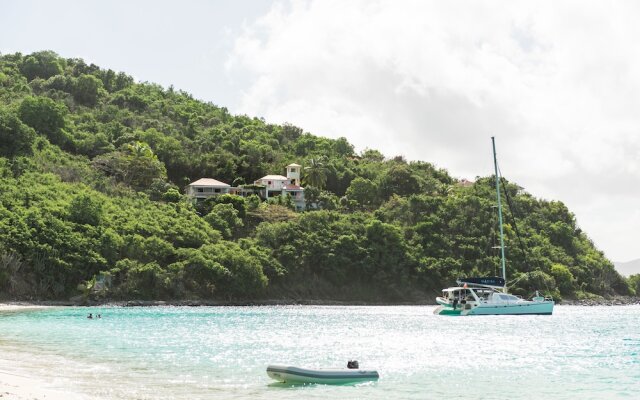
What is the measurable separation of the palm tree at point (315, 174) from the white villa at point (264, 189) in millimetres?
2426

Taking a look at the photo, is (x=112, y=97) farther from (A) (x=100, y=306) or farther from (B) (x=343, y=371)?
(B) (x=343, y=371)

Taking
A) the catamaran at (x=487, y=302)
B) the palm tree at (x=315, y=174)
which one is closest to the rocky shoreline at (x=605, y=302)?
the catamaran at (x=487, y=302)

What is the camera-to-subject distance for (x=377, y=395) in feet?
69.9

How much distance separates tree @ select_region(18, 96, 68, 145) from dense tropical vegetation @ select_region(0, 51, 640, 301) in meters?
0.23

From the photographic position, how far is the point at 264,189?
11219 cm

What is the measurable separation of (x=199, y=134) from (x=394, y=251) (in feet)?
181

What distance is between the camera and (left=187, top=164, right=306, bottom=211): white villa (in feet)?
353

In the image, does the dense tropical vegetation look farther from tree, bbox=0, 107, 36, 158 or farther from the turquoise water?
the turquoise water

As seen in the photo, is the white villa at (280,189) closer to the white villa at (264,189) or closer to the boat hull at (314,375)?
the white villa at (264,189)

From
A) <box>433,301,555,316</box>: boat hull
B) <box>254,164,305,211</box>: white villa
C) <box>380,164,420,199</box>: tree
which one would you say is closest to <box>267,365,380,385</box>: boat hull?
<box>433,301,555,316</box>: boat hull

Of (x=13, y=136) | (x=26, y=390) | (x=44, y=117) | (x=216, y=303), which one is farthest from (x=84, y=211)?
(x=26, y=390)

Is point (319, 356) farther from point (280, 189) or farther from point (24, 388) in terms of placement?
point (280, 189)

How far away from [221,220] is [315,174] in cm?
2763

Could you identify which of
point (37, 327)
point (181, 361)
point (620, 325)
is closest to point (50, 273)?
point (37, 327)
